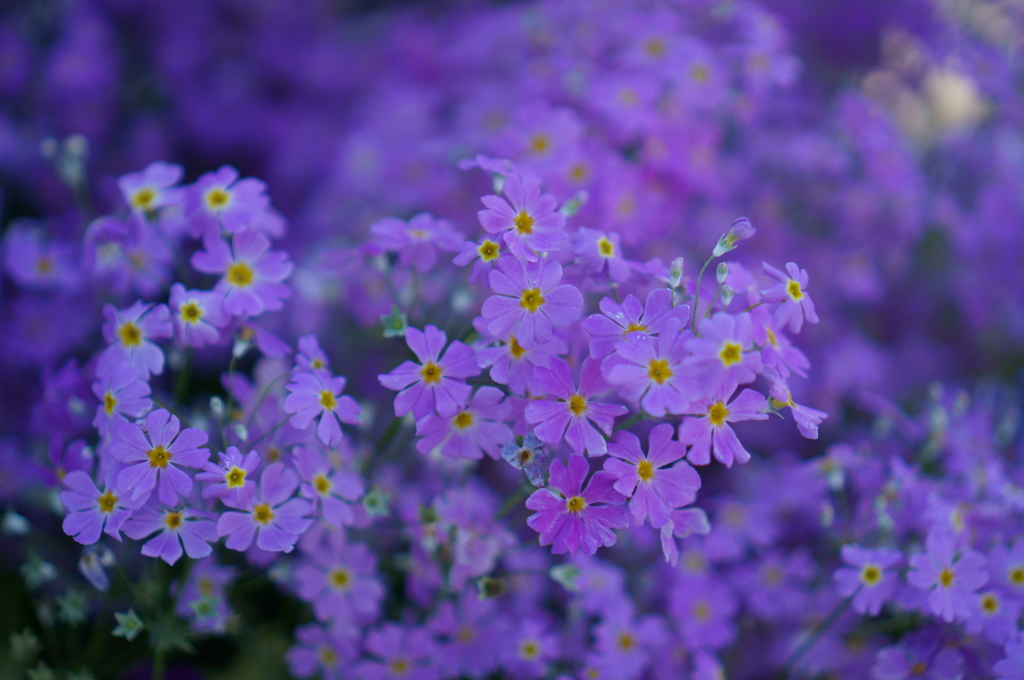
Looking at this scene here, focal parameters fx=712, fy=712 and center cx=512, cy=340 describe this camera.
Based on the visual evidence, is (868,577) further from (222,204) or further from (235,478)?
(222,204)

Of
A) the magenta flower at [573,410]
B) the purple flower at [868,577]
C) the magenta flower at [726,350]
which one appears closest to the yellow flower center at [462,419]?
the magenta flower at [573,410]

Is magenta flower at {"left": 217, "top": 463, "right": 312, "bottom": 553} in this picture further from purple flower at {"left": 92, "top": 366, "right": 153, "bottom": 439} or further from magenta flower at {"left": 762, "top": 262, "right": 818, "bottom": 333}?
magenta flower at {"left": 762, "top": 262, "right": 818, "bottom": 333}

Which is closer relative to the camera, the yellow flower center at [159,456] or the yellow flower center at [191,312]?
the yellow flower center at [159,456]

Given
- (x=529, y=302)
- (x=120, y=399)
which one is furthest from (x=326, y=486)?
(x=529, y=302)

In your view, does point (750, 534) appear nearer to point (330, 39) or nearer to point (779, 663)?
point (779, 663)

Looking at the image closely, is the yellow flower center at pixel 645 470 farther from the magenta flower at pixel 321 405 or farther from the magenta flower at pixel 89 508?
the magenta flower at pixel 89 508

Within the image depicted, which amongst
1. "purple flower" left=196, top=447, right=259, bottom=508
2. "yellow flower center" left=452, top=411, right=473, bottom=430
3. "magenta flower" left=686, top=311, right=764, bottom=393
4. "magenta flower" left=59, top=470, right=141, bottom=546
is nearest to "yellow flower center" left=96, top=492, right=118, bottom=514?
"magenta flower" left=59, top=470, right=141, bottom=546
